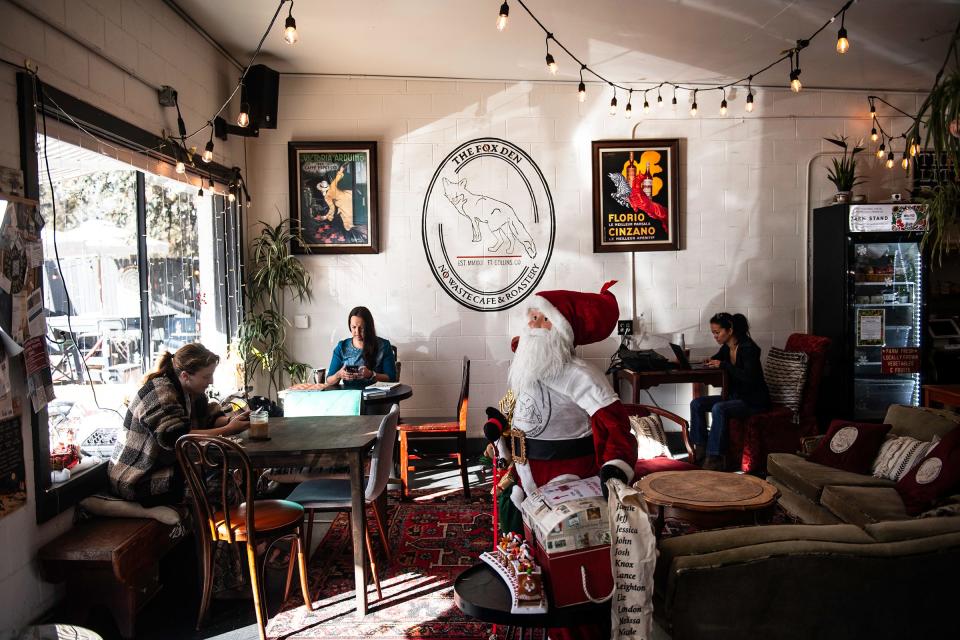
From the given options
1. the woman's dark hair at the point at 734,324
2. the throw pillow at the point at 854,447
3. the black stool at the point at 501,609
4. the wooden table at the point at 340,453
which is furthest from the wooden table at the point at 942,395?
the wooden table at the point at 340,453

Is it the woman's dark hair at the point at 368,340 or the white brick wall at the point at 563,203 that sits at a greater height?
the white brick wall at the point at 563,203

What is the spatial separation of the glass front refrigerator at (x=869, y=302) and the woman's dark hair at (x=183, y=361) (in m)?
5.06

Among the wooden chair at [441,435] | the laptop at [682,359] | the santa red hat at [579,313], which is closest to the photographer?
the santa red hat at [579,313]

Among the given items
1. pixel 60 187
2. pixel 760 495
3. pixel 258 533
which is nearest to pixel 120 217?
pixel 60 187

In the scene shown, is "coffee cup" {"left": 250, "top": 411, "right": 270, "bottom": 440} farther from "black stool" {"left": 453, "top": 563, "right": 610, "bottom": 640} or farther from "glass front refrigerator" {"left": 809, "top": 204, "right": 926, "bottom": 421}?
"glass front refrigerator" {"left": 809, "top": 204, "right": 926, "bottom": 421}

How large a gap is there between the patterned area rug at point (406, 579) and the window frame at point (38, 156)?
1124mm

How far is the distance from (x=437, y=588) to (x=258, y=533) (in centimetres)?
95

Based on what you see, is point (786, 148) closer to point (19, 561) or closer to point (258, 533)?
point (258, 533)

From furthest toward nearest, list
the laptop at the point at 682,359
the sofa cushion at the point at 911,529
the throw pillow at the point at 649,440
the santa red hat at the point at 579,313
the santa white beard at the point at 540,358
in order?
the laptop at the point at 682,359 → the throw pillow at the point at 649,440 → the santa red hat at the point at 579,313 → the santa white beard at the point at 540,358 → the sofa cushion at the point at 911,529

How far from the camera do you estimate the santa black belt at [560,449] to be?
2.49m

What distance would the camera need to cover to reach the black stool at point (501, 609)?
6.29 ft

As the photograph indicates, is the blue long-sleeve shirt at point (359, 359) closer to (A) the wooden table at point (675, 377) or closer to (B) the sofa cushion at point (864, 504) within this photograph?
(A) the wooden table at point (675, 377)

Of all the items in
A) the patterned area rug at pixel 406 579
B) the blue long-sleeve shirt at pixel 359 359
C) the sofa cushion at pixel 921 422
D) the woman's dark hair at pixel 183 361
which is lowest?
the patterned area rug at pixel 406 579

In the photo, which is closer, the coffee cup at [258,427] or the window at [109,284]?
the coffee cup at [258,427]
